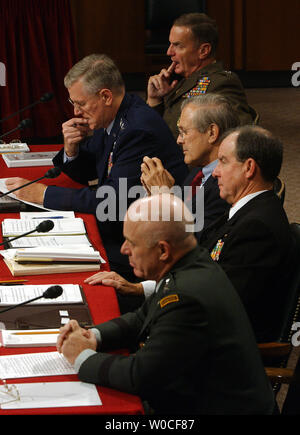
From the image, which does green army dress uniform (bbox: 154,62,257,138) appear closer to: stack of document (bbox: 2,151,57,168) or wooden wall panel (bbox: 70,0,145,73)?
stack of document (bbox: 2,151,57,168)

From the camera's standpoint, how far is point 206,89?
13.8 feet

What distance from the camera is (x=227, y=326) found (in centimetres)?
176

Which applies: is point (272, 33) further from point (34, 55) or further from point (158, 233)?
point (158, 233)

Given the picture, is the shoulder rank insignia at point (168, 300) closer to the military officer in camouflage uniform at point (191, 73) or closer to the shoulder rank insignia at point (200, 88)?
the military officer in camouflage uniform at point (191, 73)

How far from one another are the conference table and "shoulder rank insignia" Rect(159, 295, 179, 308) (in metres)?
0.23

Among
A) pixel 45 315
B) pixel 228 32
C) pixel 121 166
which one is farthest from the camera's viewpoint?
pixel 228 32

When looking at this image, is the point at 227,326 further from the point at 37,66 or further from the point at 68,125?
the point at 37,66

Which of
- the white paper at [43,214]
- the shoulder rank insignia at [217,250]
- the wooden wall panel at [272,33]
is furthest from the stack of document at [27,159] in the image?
the wooden wall panel at [272,33]

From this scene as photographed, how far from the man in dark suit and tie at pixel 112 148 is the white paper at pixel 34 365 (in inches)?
48.0

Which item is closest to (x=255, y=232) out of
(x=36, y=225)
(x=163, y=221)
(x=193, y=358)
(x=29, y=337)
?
(x=163, y=221)

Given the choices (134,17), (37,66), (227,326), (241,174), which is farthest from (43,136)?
(227,326)

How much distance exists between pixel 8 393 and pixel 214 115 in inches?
60.5

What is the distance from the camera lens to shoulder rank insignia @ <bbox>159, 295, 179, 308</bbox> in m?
1.76
